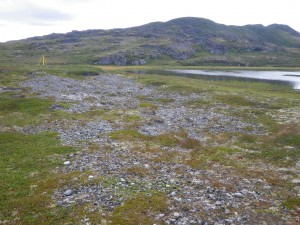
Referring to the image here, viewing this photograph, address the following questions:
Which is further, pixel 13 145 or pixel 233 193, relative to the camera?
pixel 13 145

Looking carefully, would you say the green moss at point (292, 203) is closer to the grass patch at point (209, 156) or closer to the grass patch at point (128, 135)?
the grass patch at point (209, 156)

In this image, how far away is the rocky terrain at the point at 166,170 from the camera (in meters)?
17.0

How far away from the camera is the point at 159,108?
52.3 m

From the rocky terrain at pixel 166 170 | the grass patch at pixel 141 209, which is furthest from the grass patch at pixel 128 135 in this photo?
the grass patch at pixel 141 209

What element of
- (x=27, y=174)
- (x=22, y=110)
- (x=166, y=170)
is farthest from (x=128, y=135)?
(x=22, y=110)

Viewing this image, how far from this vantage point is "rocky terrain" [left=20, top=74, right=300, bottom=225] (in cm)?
1705

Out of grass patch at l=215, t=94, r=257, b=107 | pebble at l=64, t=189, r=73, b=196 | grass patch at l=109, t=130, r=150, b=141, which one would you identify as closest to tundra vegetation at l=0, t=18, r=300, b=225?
pebble at l=64, t=189, r=73, b=196

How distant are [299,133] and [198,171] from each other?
64.4 ft

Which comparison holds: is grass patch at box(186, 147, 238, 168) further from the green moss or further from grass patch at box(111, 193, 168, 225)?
grass patch at box(111, 193, 168, 225)

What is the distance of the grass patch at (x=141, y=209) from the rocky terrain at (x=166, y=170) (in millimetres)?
203

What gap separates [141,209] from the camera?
1692 centimetres

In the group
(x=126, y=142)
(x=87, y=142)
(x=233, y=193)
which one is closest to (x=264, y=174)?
(x=233, y=193)

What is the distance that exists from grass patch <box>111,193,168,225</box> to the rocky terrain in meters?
0.20

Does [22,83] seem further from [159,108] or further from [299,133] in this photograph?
[299,133]
